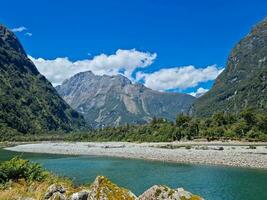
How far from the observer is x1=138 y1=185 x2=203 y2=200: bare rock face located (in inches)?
382

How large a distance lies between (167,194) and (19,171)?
11171 millimetres

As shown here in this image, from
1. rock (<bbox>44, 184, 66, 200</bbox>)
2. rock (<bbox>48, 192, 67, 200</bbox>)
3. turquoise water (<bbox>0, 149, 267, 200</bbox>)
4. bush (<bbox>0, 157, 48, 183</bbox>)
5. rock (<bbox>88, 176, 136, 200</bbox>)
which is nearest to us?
rock (<bbox>88, 176, 136, 200</bbox>)

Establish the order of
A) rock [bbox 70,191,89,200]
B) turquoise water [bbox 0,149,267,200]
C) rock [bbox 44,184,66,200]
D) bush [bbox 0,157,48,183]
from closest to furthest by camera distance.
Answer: rock [bbox 70,191,89,200] < rock [bbox 44,184,66,200] < bush [bbox 0,157,48,183] < turquoise water [bbox 0,149,267,200]

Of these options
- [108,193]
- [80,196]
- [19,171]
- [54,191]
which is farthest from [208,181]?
[108,193]

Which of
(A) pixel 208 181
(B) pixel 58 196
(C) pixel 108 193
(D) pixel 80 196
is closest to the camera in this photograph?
(C) pixel 108 193

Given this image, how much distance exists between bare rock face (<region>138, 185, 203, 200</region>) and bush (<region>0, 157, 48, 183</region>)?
371 inches

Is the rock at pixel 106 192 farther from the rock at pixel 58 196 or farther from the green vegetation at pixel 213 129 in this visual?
the green vegetation at pixel 213 129

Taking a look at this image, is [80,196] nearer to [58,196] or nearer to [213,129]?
[58,196]

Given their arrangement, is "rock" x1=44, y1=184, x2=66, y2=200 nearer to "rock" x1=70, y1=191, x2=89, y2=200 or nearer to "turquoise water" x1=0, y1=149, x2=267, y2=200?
"rock" x1=70, y1=191, x2=89, y2=200

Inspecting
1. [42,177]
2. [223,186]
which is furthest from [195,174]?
[42,177]

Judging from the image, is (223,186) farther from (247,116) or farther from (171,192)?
(247,116)

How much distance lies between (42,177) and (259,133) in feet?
388

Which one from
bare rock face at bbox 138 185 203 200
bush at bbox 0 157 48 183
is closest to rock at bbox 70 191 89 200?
bare rock face at bbox 138 185 203 200

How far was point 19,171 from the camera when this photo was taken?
18.9m
